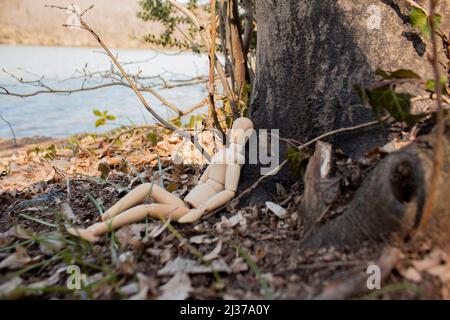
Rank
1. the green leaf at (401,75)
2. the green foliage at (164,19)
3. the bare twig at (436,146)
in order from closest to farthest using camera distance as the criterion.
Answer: the bare twig at (436,146)
the green leaf at (401,75)
the green foliage at (164,19)

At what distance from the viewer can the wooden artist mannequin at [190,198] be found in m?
1.81

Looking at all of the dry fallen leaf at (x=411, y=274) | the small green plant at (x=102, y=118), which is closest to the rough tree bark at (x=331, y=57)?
the dry fallen leaf at (x=411, y=274)

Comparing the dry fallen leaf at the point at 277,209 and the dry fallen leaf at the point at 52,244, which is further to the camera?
the dry fallen leaf at the point at 277,209

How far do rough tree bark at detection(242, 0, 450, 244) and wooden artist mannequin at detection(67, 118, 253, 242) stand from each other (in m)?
0.17

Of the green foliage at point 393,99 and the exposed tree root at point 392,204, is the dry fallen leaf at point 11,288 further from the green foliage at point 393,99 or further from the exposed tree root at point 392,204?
the green foliage at point 393,99

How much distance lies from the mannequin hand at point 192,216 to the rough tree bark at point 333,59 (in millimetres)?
337

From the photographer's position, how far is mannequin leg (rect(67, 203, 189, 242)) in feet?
5.72

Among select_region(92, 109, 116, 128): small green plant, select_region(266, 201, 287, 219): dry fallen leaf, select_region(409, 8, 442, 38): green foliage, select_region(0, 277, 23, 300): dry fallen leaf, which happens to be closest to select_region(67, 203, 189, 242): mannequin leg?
select_region(0, 277, 23, 300): dry fallen leaf

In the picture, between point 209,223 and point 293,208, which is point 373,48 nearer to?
point 293,208

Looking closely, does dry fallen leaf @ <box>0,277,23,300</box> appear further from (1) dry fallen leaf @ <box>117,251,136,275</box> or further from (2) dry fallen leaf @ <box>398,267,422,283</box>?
(2) dry fallen leaf @ <box>398,267,422,283</box>

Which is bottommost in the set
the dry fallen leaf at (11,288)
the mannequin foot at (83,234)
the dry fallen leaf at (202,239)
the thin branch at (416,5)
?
the dry fallen leaf at (11,288)

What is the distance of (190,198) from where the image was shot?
196 cm

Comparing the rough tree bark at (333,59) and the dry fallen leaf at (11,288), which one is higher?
the rough tree bark at (333,59)

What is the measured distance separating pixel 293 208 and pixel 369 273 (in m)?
0.63
